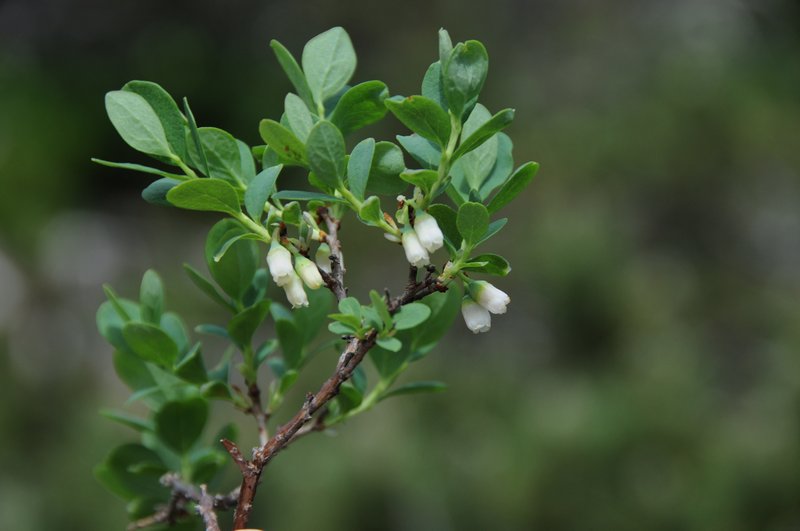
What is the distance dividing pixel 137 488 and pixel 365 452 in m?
1.17

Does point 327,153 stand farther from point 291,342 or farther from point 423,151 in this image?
point 291,342

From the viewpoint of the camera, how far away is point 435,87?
0.35 m

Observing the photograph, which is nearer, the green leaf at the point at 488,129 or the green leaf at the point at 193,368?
the green leaf at the point at 488,129

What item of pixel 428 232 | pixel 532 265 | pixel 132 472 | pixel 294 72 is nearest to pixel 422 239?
pixel 428 232

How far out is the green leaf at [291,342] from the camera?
44cm

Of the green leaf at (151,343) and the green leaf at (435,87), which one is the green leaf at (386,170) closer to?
the green leaf at (435,87)

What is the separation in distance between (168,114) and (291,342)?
0.46 feet

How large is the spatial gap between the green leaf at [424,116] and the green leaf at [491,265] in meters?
0.05

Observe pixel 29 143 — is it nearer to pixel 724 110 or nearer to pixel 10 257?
pixel 10 257

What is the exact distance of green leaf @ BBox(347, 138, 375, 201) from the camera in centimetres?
34

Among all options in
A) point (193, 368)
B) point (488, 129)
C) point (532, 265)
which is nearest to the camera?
point (488, 129)

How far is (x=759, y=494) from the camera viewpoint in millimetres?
1483

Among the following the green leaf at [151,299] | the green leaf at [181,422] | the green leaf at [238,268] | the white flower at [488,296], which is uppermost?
the white flower at [488,296]

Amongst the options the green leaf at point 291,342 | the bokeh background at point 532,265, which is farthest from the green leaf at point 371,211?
the bokeh background at point 532,265
